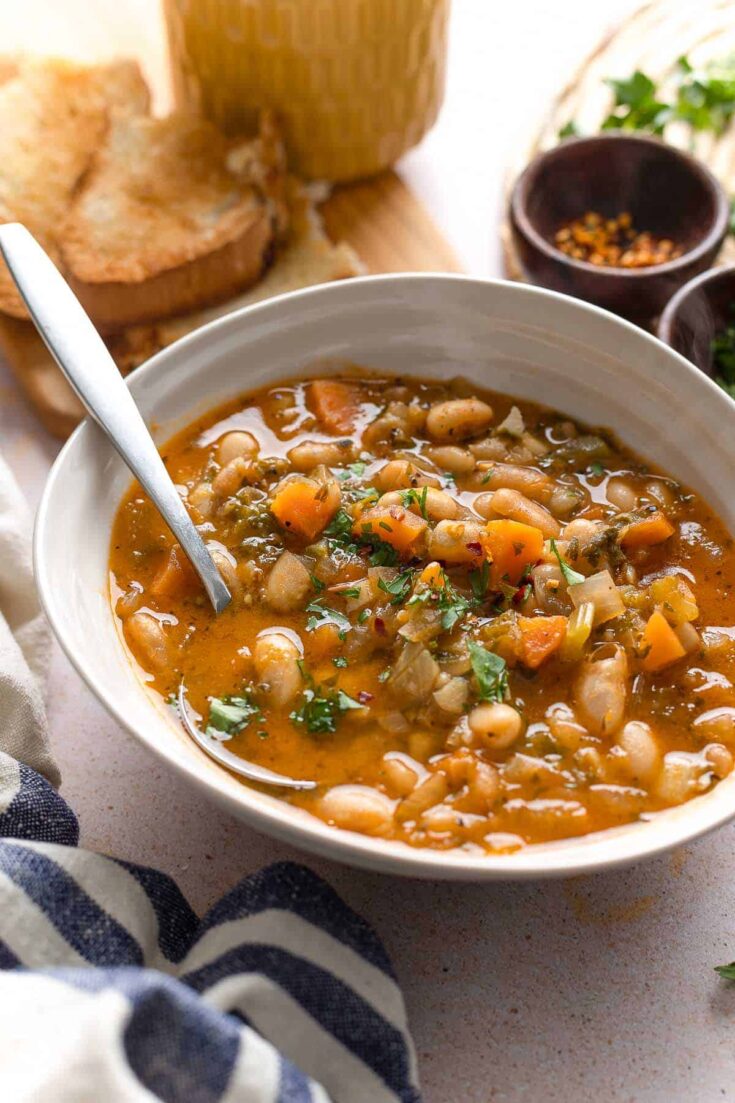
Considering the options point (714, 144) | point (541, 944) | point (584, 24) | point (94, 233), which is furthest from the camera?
point (584, 24)

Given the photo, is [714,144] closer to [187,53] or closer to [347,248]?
[347,248]

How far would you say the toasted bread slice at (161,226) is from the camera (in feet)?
13.1

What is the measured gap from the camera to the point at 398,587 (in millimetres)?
2920

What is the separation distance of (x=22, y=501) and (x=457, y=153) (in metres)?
2.54

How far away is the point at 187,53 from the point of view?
14.5ft

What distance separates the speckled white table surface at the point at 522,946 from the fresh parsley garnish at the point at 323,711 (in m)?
0.40

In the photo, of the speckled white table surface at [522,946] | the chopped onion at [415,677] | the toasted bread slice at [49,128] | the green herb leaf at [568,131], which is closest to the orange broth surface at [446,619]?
the chopped onion at [415,677]

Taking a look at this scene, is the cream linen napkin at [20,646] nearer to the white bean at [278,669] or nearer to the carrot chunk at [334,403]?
the white bean at [278,669]

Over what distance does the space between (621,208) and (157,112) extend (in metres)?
2.05

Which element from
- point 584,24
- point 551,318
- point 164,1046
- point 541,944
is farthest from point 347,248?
point 164,1046

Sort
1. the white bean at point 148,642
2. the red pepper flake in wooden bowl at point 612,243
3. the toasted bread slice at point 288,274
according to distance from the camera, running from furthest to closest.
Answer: the red pepper flake in wooden bowl at point 612,243 → the toasted bread slice at point 288,274 → the white bean at point 148,642

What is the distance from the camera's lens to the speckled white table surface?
2.63m

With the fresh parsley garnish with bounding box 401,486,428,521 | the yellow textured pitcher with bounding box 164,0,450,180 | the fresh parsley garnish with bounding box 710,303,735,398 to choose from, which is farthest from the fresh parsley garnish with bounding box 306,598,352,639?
the yellow textured pitcher with bounding box 164,0,450,180

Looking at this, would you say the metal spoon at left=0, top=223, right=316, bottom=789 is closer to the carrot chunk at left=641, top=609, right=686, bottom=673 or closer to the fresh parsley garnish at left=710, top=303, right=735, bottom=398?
the carrot chunk at left=641, top=609, right=686, bottom=673
